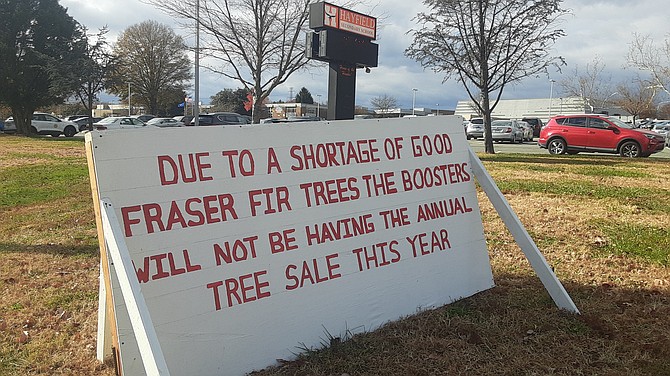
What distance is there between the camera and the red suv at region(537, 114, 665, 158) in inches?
734

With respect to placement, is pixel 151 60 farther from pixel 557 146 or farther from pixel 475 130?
pixel 557 146

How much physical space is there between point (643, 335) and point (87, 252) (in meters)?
4.75

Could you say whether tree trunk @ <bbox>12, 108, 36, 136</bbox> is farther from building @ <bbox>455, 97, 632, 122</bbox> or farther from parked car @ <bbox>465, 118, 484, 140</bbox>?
building @ <bbox>455, 97, 632, 122</bbox>

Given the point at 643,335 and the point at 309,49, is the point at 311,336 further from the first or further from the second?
the point at 309,49

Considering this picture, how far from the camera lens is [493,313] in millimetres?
3635

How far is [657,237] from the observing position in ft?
18.5

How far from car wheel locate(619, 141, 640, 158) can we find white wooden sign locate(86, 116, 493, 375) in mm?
17467

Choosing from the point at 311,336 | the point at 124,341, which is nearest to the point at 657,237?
the point at 311,336

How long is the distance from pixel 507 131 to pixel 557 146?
38.3 ft

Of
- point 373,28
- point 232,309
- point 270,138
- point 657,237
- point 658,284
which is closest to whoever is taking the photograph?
point 232,309

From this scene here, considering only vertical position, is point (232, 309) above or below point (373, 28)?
below

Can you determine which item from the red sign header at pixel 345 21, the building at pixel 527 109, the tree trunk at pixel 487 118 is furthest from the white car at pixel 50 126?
the building at pixel 527 109

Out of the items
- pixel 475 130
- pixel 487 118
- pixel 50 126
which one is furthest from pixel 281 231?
pixel 50 126

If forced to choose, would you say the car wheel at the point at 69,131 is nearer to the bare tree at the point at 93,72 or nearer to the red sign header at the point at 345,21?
the bare tree at the point at 93,72
